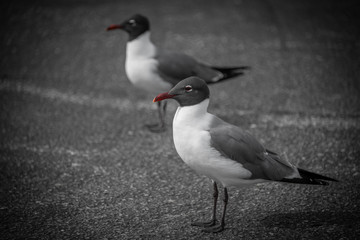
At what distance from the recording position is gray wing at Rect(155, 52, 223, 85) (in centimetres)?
513

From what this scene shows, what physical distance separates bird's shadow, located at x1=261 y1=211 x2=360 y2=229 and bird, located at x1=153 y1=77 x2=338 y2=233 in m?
0.32

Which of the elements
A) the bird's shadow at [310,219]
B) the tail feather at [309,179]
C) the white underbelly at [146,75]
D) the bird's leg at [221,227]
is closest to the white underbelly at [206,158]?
the bird's leg at [221,227]

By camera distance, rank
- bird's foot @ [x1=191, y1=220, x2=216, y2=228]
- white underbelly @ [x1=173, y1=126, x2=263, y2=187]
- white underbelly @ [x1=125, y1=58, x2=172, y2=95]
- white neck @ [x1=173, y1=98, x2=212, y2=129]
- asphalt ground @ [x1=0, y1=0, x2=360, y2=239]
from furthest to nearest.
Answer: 1. white underbelly @ [x1=125, y1=58, x2=172, y2=95]
2. asphalt ground @ [x1=0, y1=0, x2=360, y2=239]
3. bird's foot @ [x1=191, y1=220, x2=216, y2=228]
4. white neck @ [x1=173, y1=98, x2=212, y2=129]
5. white underbelly @ [x1=173, y1=126, x2=263, y2=187]

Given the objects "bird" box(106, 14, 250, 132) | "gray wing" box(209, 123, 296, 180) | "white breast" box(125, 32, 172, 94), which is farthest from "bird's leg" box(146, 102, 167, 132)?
"gray wing" box(209, 123, 296, 180)

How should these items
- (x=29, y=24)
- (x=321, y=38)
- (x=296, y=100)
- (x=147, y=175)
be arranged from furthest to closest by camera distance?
1. (x=29, y=24)
2. (x=321, y=38)
3. (x=296, y=100)
4. (x=147, y=175)

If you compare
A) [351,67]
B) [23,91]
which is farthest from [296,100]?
[23,91]

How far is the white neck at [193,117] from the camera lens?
10.8 feet

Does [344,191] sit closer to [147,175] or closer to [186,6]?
[147,175]

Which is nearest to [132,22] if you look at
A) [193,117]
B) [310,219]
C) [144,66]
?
[144,66]

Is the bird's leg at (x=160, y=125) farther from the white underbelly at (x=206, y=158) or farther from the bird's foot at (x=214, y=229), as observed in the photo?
the bird's foot at (x=214, y=229)

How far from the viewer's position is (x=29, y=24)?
27.6ft

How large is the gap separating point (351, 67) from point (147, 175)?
13.4 ft

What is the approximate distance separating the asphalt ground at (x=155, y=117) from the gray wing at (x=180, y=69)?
0.54 metres

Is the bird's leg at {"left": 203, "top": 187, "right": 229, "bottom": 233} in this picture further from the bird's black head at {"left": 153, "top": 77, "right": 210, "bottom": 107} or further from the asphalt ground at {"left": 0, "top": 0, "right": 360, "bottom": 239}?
the bird's black head at {"left": 153, "top": 77, "right": 210, "bottom": 107}
